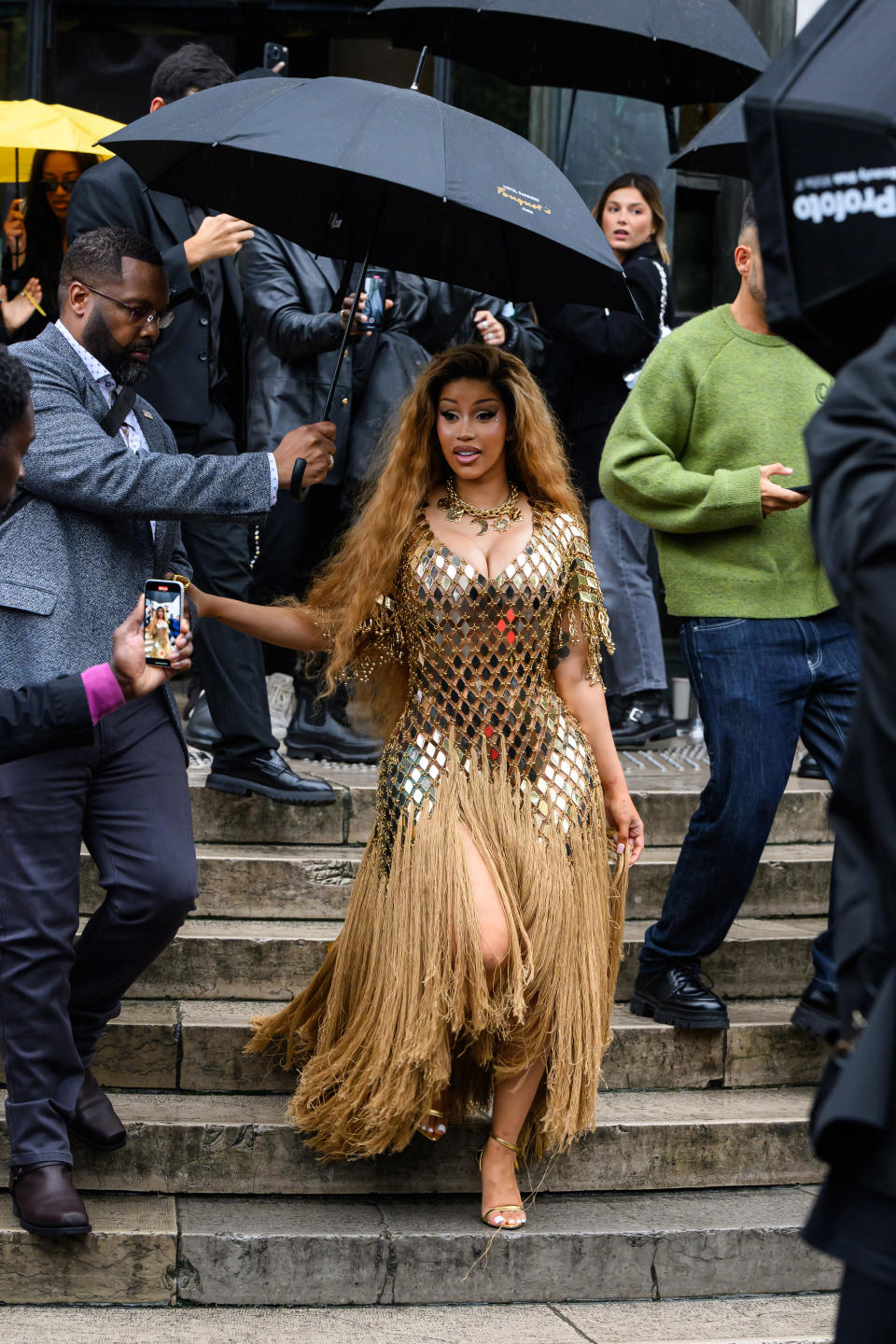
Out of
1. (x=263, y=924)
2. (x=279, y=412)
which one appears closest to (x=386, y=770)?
(x=263, y=924)

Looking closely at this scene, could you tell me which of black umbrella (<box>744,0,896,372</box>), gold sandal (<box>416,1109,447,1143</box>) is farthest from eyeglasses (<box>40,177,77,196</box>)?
black umbrella (<box>744,0,896,372</box>)

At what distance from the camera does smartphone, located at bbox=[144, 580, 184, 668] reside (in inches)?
137

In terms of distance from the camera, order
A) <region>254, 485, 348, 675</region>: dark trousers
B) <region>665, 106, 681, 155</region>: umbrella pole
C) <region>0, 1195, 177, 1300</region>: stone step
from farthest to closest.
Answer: <region>665, 106, 681, 155</region>: umbrella pole
<region>254, 485, 348, 675</region>: dark trousers
<region>0, 1195, 177, 1300</region>: stone step

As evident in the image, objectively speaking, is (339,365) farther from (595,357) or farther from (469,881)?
(595,357)

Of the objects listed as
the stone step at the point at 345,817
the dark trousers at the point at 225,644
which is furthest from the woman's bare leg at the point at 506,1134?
the dark trousers at the point at 225,644

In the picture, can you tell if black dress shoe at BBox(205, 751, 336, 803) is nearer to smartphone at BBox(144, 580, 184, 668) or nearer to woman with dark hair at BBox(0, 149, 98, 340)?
smartphone at BBox(144, 580, 184, 668)

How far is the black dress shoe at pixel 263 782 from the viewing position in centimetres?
546

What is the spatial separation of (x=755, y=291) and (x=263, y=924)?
239cm

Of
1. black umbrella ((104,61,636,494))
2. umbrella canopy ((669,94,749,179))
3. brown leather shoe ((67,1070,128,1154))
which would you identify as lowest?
brown leather shoe ((67,1070,128,1154))

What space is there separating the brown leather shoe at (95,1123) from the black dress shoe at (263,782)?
55.6 inches

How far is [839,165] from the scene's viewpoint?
217 centimetres

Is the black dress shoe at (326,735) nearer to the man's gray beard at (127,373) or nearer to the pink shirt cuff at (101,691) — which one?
the man's gray beard at (127,373)

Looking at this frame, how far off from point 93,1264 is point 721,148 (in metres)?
3.54

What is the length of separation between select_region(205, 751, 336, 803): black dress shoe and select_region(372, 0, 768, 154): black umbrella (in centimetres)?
252
